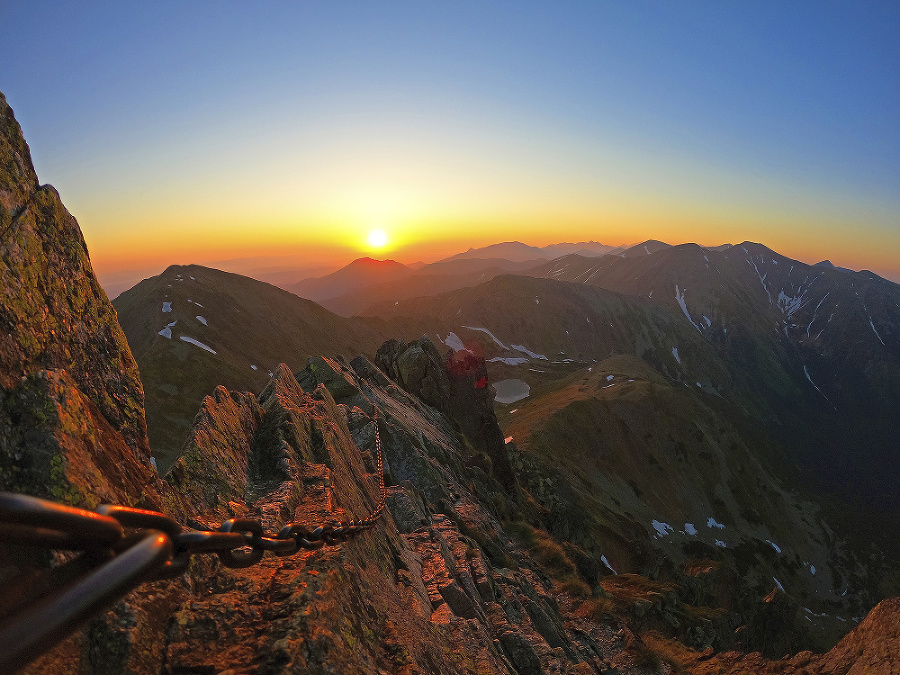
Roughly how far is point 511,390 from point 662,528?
7336cm

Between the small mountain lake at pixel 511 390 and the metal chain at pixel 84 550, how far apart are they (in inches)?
5459

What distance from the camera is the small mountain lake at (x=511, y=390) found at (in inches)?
5689

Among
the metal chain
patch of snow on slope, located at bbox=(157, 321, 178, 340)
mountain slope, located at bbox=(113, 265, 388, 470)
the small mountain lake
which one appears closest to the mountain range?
the metal chain

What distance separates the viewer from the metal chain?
1.69m

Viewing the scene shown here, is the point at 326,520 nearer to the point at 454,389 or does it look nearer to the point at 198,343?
the point at 454,389

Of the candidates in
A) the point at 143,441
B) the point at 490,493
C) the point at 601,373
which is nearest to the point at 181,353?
the point at 490,493

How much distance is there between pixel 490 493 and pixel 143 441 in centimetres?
2893

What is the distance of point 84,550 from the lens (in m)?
2.23

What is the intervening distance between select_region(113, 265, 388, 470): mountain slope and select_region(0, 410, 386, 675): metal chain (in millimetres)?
65765

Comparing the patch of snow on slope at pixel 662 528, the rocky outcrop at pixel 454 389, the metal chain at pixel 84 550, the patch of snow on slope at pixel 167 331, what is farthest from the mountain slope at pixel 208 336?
the patch of snow on slope at pixel 662 528

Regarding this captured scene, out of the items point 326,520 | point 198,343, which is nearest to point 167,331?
point 198,343

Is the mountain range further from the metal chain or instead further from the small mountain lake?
the small mountain lake

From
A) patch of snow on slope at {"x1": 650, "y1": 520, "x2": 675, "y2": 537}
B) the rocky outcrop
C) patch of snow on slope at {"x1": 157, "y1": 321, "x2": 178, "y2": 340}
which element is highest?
patch of snow on slope at {"x1": 157, "y1": 321, "x2": 178, "y2": 340}

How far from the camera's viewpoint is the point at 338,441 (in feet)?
48.5
